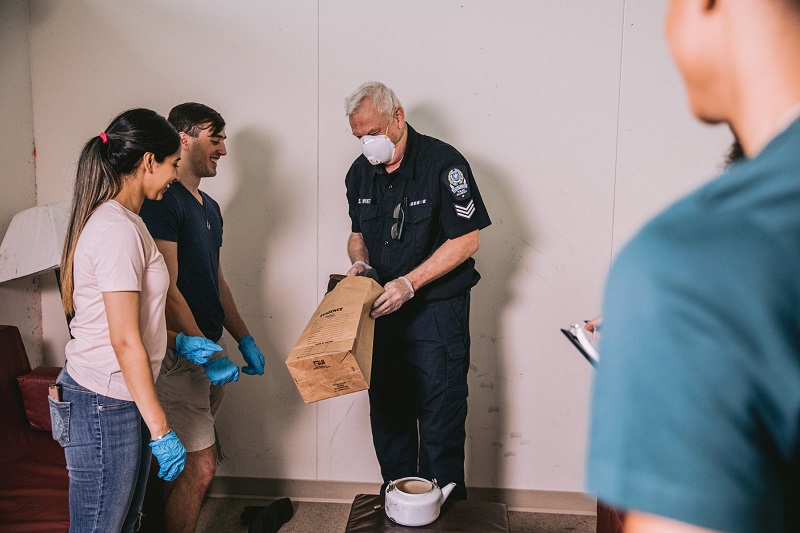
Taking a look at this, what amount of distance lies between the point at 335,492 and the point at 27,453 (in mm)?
1167

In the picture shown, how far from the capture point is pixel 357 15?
2.30 m

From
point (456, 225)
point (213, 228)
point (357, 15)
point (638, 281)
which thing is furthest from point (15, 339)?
point (638, 281)

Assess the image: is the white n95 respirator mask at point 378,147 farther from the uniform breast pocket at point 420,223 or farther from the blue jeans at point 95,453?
the blue jeans at point 95,453

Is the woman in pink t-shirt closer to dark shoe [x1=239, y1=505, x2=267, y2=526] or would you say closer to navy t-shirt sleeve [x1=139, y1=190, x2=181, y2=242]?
navy t-shirt sleeve [x1=139, y1=190, x2=181, y2=242]

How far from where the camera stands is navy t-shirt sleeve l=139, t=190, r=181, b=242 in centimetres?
171

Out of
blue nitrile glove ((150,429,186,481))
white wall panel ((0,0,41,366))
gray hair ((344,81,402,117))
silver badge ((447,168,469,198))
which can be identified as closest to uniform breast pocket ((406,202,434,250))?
silver badge ((447,168,469,198))

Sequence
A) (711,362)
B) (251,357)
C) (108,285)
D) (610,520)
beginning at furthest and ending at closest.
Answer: (251,357)
(610,520)
(108,285)
(711,362)

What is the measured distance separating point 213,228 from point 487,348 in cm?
116

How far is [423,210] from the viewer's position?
6.70 ft

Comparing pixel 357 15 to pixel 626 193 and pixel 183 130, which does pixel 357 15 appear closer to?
pixel 183 130

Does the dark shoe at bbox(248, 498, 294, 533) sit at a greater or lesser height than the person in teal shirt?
lesser

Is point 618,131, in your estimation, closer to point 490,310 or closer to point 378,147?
point 490,310

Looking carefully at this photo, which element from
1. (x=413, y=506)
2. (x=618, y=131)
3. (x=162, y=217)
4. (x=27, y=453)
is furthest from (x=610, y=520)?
(x=27, y=453)

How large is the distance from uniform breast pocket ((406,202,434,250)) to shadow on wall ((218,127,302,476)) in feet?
1.90
